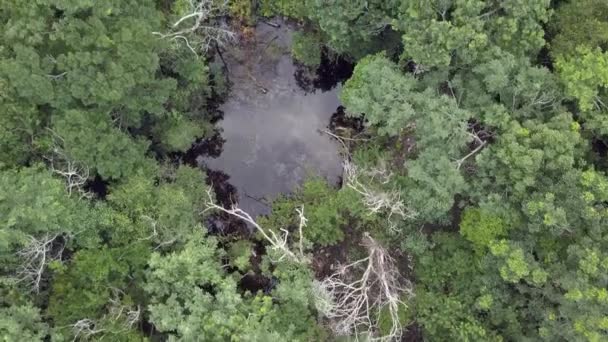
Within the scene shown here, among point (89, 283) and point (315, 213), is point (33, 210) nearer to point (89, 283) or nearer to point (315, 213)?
point (89, 283)

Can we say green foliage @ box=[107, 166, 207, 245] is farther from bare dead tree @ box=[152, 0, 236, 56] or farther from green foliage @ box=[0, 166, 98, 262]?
bare dead tree @ box=[152, 0, 236, 56]

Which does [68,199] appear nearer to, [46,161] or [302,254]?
[46,161]

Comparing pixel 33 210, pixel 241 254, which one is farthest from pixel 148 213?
pixel 241 254

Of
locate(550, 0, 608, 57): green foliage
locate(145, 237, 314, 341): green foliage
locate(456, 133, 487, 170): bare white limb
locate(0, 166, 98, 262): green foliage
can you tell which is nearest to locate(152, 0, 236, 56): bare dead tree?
locate(0, 166, 98, 262): green foliage

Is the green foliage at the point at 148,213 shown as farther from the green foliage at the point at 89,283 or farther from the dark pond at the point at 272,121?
the dark pond at the point at 272,121

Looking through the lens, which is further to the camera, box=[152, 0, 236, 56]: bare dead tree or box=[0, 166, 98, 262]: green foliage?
box=[152, 0, 236, 56]: bare dead tree

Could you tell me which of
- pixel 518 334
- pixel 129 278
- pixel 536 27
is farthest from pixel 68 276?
pixel 536 27

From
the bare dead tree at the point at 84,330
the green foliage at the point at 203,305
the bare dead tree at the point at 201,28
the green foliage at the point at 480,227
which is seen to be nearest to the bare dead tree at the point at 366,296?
the green foliage at the point at 203,305
